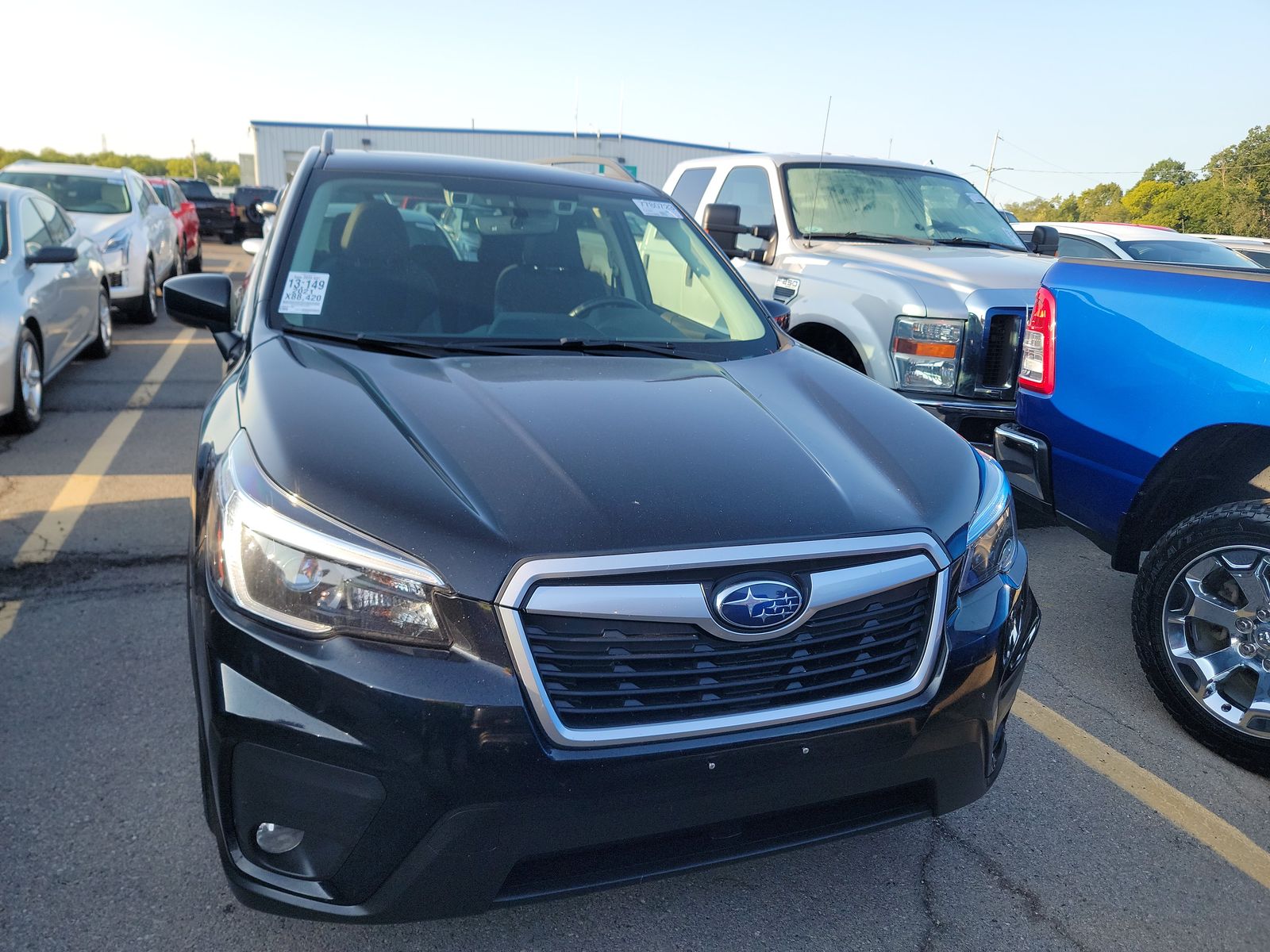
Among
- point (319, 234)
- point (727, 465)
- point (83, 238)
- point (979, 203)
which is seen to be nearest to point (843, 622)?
point (727, 465)

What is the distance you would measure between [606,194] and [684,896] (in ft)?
8.44

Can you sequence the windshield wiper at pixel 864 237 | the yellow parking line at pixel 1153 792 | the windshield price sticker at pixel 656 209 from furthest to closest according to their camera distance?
1. the windshield wiper at pixel 864 237
2. the windshield price sticker at pixel 656 209
3. the yellow parking line at pixel 1153 792

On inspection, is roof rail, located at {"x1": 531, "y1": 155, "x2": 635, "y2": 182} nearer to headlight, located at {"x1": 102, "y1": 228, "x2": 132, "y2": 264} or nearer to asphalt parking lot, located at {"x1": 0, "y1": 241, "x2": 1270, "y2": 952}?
asphalt parking lot, located at {"x1": 0, "y1": 241, "x2": 1270, "y2": 952}

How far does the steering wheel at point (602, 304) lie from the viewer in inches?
127

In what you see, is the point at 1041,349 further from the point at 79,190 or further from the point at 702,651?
the point at 79,190

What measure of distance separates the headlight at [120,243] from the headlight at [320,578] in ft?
29.2

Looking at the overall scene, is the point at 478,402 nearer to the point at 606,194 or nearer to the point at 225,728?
the point at 225,728

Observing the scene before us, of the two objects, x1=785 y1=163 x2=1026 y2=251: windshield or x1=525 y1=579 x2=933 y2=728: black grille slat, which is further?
x1=785 y1=163 x2=1026 y2=251: windshield


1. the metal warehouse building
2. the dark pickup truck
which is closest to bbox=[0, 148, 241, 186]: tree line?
the metal warehouse building

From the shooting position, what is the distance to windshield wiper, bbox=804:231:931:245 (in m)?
6.11

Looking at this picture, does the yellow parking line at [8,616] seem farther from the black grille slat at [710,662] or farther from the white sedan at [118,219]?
the white sedan at [118,219]

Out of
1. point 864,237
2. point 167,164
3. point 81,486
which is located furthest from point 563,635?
point 167,164

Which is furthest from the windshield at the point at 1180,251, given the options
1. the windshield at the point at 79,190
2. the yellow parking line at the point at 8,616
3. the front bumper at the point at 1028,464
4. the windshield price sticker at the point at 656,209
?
the windshield at the point at 79,190

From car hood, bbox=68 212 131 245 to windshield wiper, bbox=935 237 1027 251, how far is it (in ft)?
25.5
